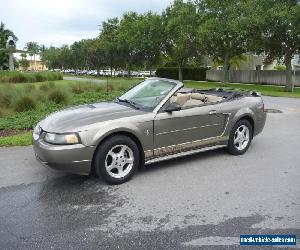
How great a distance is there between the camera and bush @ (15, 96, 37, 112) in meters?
12.8

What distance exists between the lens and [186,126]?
6.00m

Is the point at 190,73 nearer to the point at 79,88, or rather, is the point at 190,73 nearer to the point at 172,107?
the point at 79,88

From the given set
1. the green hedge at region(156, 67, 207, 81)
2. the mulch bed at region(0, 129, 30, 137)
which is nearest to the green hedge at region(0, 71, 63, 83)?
the green hedge at region(156, 67, 207, 81)

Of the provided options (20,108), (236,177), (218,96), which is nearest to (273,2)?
(20,108)

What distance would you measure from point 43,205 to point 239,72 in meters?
41.8

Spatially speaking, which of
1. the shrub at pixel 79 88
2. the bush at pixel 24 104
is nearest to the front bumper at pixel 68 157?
the bush at pixel 24 104

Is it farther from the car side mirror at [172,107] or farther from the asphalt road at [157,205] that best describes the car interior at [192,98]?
the asphalt road at [157,205]

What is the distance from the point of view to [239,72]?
4400 cm

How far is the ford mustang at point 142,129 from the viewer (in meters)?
5.03

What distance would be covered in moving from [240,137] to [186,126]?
1491mm

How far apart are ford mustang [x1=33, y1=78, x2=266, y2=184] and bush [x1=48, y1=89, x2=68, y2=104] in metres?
7.99

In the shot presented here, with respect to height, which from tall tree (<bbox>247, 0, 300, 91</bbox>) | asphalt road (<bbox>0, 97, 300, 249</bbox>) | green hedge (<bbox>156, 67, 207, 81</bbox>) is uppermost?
tall tree (<bbox>247, 0, 300, 91</bbox>)

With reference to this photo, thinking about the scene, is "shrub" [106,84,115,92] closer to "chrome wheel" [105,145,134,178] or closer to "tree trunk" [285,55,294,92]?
"chrome wheel" [105,145,134,178]

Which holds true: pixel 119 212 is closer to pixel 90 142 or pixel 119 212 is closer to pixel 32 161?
pixel 90 142
